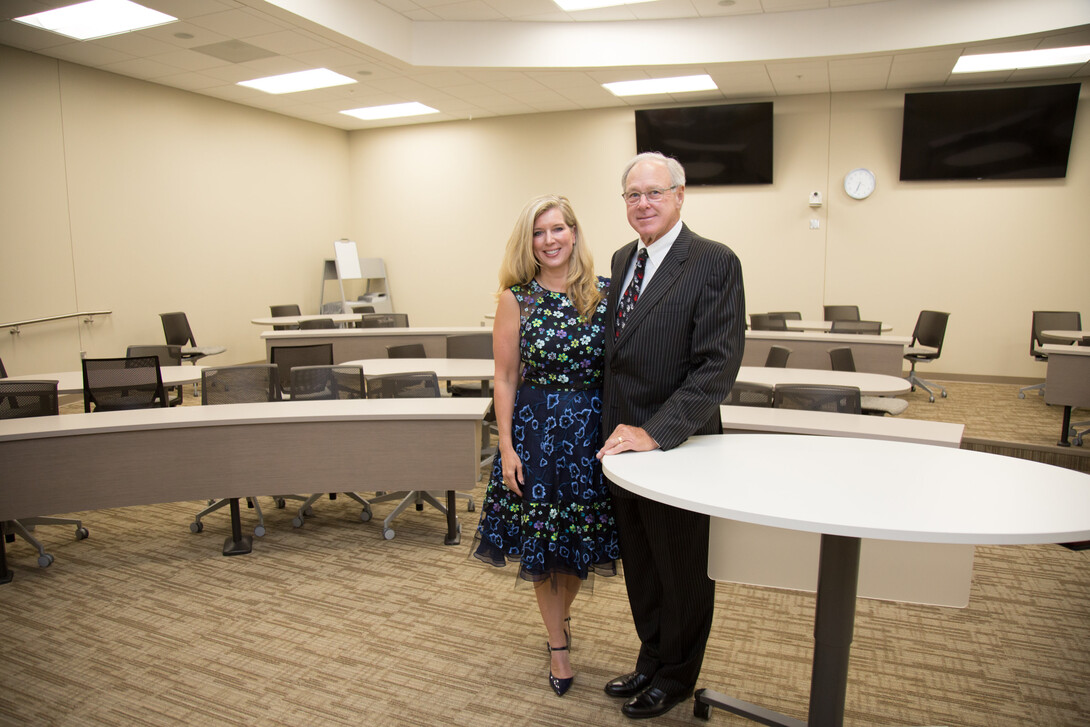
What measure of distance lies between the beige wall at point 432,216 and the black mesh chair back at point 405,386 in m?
5.48

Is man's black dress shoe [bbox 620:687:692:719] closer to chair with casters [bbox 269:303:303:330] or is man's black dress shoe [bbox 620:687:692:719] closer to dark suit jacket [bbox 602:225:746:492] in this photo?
dark suit jacket [bbox 602:225:746:492]

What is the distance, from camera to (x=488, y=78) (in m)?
8.61

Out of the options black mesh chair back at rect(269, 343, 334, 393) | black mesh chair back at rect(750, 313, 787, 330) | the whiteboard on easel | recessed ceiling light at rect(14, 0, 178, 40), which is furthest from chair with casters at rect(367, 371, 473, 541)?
the whiteboard on easel

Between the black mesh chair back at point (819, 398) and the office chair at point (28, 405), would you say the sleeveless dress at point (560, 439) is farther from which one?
the office chair at point (28, 405)

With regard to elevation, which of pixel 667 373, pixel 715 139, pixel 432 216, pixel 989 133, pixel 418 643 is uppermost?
pixel 715 139

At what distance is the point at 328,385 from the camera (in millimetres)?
4688

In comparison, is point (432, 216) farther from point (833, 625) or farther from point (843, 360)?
point (833, 625)

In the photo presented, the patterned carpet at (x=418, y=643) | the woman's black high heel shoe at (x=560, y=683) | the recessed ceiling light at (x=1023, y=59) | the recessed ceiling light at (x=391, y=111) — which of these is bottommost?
the patterned carpet at (x=418, y=643)

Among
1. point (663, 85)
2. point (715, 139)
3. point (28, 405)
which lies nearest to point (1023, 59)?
point (715, 139)

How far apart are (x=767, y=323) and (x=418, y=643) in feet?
18.4

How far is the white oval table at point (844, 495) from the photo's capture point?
4.50 ft

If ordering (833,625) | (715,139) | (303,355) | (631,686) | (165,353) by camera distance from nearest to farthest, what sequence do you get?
1. (833,625)
2. (631,686)
3. (303,355)
4. (165,353)
5. (715,139)

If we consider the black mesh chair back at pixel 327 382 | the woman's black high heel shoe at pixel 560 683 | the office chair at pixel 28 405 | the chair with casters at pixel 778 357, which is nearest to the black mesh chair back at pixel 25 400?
the office chair at pixel 28 405

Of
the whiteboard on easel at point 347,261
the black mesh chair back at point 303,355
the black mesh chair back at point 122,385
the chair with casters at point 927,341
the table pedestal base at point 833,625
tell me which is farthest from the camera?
the whiteboard on easel at point 347,261
